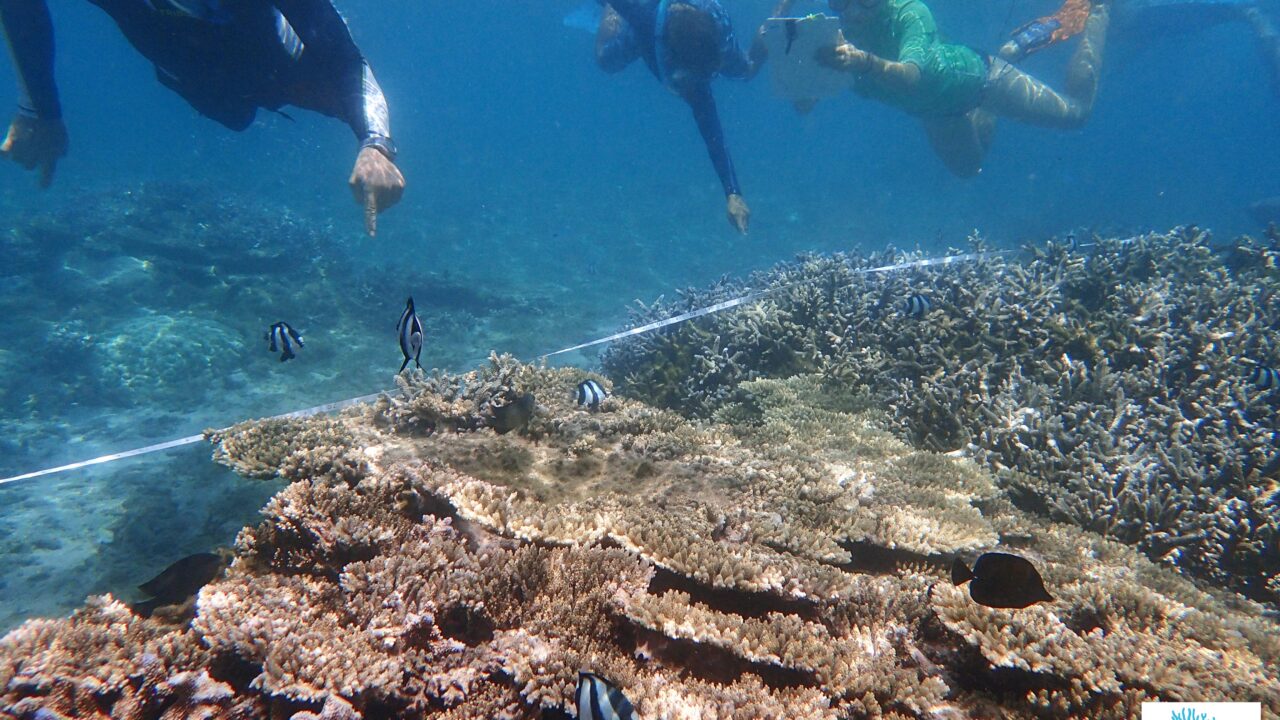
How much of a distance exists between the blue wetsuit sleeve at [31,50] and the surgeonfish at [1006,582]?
30.5ft

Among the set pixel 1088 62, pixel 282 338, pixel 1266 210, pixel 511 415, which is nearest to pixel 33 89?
pixel 282 338

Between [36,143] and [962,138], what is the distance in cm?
1930

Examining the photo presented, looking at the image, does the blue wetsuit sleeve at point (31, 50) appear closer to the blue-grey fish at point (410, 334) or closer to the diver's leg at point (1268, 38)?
the blue-grey fish at point (410, 334)

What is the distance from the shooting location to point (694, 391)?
664cm

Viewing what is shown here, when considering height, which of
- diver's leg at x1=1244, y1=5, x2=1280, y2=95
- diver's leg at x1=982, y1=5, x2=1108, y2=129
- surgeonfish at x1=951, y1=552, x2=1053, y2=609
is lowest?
surgeonfish at x1=951, y1=552, x2=1053, y2=609

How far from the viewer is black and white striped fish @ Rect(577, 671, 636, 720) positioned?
1.58m

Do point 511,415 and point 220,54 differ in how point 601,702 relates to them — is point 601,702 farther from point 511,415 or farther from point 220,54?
point 220,54

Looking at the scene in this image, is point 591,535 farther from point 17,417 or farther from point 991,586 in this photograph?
point 17,417

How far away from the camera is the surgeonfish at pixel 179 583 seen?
340 cm

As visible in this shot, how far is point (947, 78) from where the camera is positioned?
12367mm

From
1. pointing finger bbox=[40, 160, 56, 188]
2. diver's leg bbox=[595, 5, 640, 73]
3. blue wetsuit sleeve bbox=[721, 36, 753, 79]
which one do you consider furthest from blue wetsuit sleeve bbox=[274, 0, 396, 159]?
diver's leg bbox=[595, 5, 640, 73]

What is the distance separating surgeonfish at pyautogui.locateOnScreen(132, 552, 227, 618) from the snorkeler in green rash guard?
1244 centimetres

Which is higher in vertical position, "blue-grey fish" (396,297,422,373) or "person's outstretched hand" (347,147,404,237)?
"person's outstretched hand" (347,147,404,237)

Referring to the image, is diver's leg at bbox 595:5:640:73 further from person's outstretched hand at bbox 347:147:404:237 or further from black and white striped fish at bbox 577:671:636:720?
black and white striped fish at bbox 577:671:636:720
